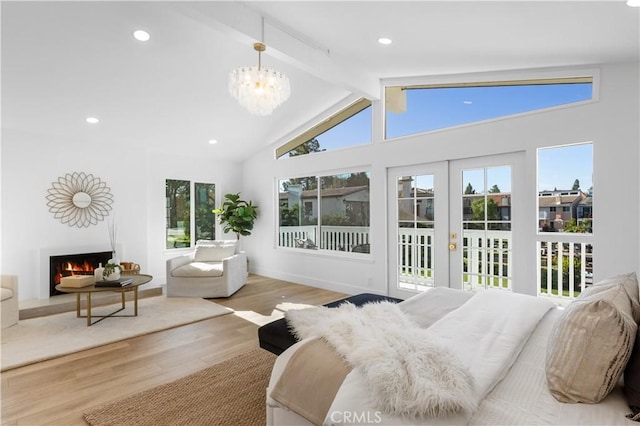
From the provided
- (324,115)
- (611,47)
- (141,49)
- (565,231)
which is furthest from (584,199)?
(141,49)

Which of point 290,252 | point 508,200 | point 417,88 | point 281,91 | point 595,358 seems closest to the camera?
point 595,358

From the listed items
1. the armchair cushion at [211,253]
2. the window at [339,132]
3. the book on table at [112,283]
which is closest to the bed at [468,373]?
the book on table at [112,283]

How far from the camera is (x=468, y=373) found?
1271mm

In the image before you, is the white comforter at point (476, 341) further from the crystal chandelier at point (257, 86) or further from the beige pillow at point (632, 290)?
the crystal chandelier at point (257, 86)

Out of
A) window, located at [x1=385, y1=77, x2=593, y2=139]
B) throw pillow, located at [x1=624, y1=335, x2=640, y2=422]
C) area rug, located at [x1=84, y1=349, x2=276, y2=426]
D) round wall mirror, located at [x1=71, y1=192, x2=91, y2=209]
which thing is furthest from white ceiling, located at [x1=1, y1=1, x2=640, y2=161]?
area rug, located at [x1=84, y1=349, x2=276, y2=426]

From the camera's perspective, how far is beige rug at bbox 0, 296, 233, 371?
321 cm

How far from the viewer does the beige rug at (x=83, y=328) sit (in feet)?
10.5

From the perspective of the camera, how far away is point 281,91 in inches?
134

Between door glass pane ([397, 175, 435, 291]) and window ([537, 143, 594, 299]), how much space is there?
1275mm

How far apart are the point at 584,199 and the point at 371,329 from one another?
10.3 feet

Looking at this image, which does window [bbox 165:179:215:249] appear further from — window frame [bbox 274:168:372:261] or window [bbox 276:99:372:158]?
window [bbox 276:99:372:158]

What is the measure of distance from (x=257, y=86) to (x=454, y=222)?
290cm

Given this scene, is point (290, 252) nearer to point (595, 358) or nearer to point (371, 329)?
point (371, 329)

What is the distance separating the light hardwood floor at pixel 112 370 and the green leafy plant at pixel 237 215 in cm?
272
